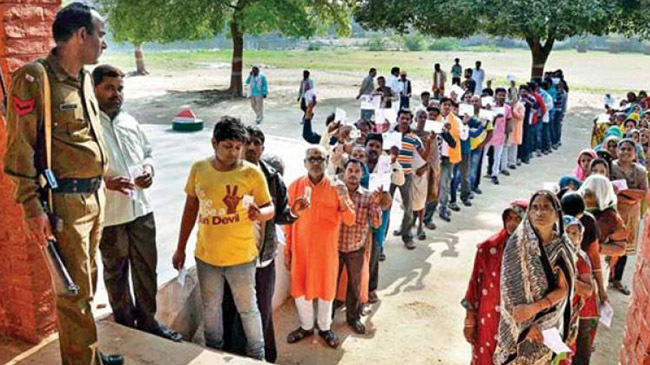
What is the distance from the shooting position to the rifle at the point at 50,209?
2469mm

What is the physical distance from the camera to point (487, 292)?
10.9 ft

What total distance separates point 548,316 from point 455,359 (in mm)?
1696

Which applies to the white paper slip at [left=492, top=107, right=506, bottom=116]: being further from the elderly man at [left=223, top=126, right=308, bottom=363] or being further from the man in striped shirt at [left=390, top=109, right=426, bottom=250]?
the elderly man at [left=223, top=126, right=308, bottom=363]

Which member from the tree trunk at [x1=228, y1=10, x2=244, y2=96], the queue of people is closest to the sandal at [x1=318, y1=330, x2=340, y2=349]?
the queue of people

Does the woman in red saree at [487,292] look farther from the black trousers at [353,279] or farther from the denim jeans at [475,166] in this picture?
the denim jeans at [475,166]

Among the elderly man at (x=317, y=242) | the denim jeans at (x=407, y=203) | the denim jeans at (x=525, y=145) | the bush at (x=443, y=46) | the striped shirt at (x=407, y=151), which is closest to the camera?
the elderly man at (x=317, y=242)

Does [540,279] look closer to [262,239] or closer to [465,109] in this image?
[262,239]

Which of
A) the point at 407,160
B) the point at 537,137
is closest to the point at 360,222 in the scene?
the point at 407,160

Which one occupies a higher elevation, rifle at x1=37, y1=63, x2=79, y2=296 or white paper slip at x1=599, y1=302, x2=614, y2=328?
rifle at x1=37, y1=63, x2=79, y2=296

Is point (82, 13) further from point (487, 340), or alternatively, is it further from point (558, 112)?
point (558, 112)

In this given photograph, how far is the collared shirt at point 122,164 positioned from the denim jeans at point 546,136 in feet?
34.8

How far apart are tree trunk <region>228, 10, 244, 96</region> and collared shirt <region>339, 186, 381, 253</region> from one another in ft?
51.4

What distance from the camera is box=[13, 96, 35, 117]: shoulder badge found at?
2.42m

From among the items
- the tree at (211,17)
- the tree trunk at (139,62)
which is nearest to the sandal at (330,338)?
the tree at (211,17)
